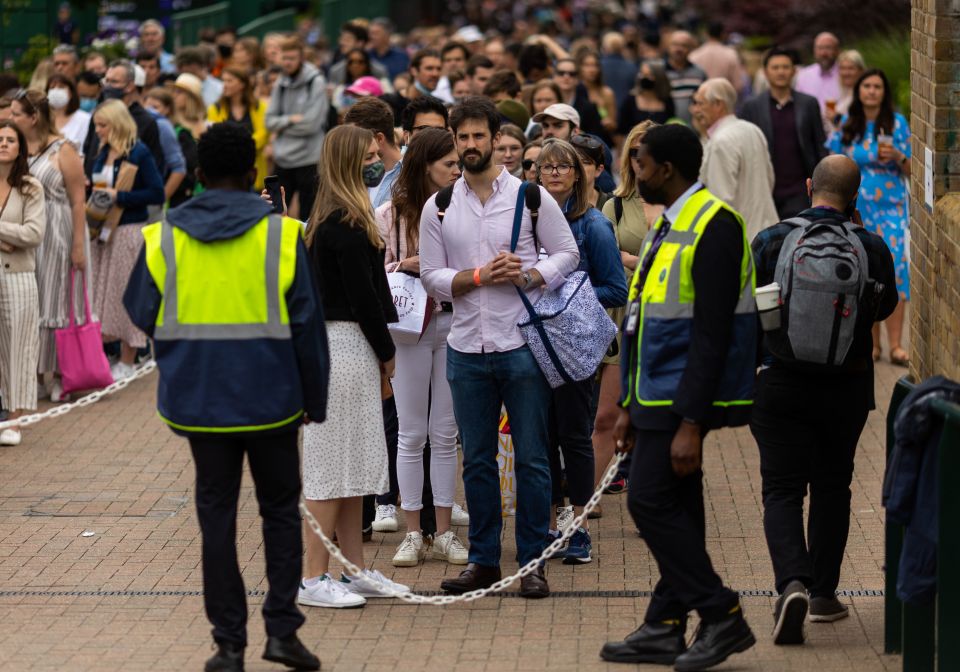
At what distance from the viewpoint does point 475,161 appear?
23.6ft

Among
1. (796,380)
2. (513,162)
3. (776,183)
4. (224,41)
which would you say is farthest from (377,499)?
(224,41)

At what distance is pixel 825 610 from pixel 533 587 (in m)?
1.25

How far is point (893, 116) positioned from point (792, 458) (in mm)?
6537

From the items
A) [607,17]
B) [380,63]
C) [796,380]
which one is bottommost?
[607,17]

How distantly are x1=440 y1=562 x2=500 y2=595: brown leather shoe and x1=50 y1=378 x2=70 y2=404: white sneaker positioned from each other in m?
5.50

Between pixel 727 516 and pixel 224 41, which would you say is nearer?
pixel 727 516

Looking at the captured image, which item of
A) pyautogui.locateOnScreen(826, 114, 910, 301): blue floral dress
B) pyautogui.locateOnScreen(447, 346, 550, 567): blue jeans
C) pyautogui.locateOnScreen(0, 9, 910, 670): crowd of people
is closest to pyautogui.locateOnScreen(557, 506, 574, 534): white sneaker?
pyautogui.locateOnScreen(0, 9, 910, 670): crowd of people

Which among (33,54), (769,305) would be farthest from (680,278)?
(33,54)

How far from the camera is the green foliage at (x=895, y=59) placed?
64.5ft

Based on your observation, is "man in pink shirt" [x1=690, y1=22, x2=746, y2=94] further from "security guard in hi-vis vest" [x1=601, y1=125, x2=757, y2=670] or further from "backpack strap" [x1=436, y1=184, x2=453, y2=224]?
"security guard in hi-vis vest" [x1=601, y1=125, x2=757, y2=670]

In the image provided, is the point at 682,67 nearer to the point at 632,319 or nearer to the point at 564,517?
the point at 564,517

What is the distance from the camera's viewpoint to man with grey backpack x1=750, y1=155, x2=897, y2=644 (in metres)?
6.55

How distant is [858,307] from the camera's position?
6582mm

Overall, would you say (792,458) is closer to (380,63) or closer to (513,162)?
(513,162)
